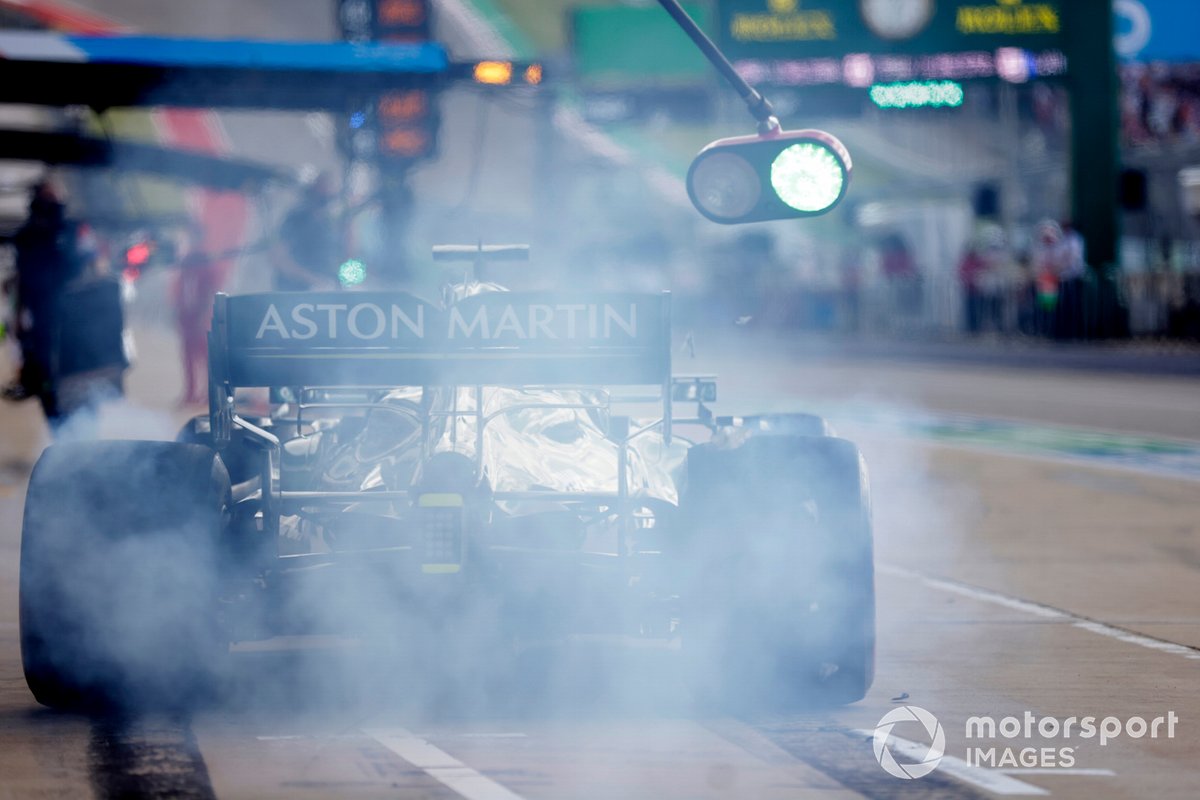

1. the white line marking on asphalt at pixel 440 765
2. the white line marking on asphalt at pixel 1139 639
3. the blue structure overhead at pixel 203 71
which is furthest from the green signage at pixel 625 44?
the white line marking on asphalt at pixel 440 765

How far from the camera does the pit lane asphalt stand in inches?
204

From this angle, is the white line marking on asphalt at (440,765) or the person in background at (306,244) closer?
the white line marking on asphalt at (440,765)

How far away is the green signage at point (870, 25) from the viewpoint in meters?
30.9

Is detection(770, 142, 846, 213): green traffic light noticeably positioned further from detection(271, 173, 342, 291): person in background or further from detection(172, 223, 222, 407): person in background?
detection(172, 223, 222, 407): person in background

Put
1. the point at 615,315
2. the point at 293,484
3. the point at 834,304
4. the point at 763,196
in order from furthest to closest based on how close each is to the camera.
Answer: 1. the point at 834,304
2. the point at 293,484
3. the point at 615,315
4. the point at 763,196

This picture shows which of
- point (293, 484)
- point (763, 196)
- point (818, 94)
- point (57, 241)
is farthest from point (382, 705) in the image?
point (818, 94)

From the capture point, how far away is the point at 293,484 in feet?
22.4

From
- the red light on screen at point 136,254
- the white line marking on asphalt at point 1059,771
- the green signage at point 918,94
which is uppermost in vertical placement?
the green signage at point 918,94

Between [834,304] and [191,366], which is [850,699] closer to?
[191,366]

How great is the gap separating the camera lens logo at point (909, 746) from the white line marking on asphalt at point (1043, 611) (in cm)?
160

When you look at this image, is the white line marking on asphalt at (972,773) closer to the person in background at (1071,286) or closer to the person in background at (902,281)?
the person in background at (1071,286)

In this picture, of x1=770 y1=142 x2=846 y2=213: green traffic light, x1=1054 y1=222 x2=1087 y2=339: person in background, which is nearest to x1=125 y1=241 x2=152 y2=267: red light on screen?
x1=770 y1=142 x2=846 y2=213: green traffic light

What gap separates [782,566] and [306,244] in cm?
820

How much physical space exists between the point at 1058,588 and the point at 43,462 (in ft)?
15.4
